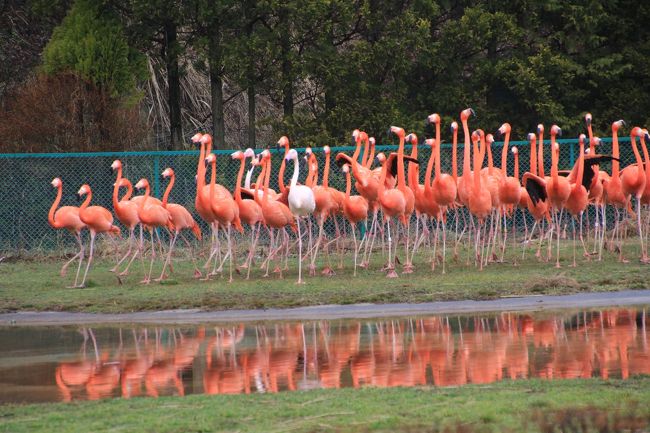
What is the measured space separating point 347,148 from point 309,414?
545 inches

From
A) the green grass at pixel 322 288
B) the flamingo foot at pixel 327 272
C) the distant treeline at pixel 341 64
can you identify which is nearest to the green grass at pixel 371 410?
the green grass at pixel 322 288

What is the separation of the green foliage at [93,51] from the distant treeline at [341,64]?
0.03m

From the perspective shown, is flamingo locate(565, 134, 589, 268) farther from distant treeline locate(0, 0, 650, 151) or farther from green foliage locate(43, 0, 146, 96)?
green foliage locate(43, 0, 146, 96)

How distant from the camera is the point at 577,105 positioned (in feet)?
79.3

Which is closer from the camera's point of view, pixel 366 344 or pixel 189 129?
pixel 366 344

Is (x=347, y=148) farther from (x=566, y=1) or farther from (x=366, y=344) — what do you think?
(x=366, y=344)

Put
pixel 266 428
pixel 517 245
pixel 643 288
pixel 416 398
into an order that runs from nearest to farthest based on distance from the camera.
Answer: pixel 266 428 → pixel 416 398 → pixel 643 288 → pixel 517 245

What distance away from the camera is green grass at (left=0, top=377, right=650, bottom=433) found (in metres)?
5.92

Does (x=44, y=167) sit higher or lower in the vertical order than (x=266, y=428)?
higher

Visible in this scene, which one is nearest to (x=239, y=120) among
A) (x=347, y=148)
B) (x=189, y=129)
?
(x=189, y=129)

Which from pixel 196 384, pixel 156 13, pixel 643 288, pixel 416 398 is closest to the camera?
pixel 416 398

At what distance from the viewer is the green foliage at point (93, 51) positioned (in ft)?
67.3

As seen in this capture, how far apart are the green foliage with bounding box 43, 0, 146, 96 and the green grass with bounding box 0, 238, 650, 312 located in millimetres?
5848

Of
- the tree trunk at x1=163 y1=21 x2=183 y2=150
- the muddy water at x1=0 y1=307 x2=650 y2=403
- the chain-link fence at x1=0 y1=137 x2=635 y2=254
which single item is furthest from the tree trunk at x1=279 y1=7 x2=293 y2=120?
the muddy water at x1=0 y1=307 x2=650 y2=403
